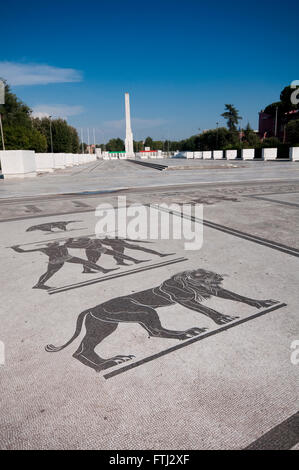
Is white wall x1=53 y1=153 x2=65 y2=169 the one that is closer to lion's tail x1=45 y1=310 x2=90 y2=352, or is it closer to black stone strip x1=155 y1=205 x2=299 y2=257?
black stone strip x1=155 y1=205 x2=299 y2=257

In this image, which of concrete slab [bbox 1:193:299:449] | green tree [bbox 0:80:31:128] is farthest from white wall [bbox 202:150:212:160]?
concrete slab [bbox 1:193:299:449]

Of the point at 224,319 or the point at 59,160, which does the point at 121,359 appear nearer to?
the point at 224,319

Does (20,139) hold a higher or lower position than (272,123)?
lower

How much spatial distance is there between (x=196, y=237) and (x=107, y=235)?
1939 mm

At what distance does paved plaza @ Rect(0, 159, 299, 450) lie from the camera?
2.08 m

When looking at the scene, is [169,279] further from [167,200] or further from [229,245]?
[167,200]

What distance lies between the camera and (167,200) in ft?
38.5

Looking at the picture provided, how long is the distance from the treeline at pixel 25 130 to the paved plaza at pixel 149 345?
35673 mm

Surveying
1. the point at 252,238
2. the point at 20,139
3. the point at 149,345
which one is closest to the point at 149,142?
the point at 20,139

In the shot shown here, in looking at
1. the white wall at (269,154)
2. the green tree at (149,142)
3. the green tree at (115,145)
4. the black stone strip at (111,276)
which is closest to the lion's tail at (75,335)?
the black stone strip at (111,276)

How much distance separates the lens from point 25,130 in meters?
38.8

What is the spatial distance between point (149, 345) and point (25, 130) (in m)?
41.4

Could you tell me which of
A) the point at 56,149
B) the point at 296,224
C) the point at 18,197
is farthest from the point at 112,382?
→ the point at 56,149

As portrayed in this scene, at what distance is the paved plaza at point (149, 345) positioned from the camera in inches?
82.0
